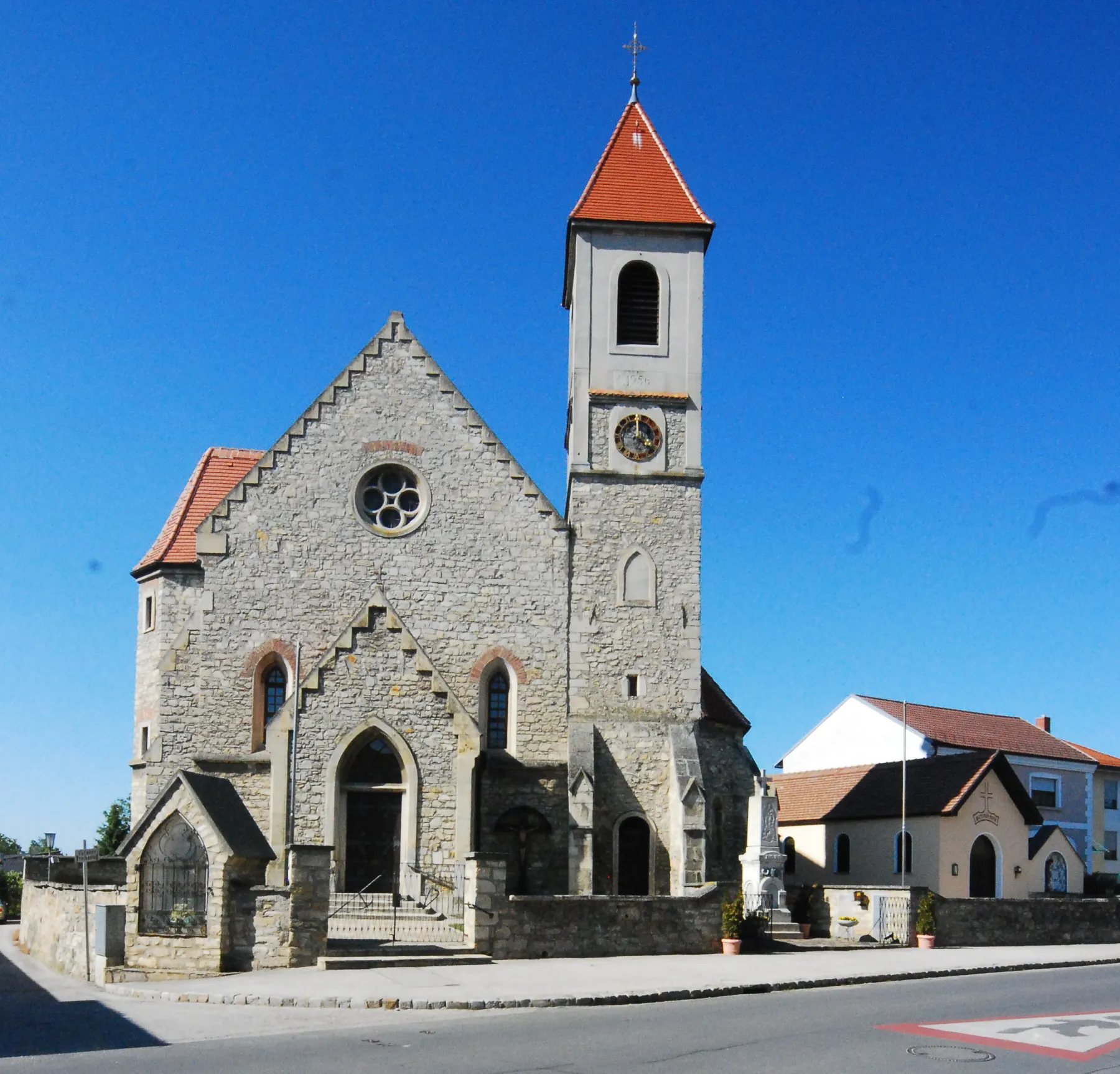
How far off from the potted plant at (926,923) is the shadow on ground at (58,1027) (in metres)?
17.8

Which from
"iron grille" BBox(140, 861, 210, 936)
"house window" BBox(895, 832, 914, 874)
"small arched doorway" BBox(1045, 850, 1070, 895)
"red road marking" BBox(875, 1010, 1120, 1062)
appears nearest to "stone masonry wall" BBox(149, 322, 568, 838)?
"iron grille" BBox(140, 861, 210, 936)

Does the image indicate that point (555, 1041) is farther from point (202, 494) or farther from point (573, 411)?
point (202, 494)

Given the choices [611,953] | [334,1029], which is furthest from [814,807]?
[334,1029]

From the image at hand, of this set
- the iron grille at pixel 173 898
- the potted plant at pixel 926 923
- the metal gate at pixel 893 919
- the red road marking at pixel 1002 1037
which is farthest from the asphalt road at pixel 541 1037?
the metal gate at pixel 893 919

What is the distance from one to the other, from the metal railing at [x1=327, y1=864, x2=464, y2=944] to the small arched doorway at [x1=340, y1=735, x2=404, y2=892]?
1.56 feet

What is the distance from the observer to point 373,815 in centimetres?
2898

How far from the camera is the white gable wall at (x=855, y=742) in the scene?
49.9 meters

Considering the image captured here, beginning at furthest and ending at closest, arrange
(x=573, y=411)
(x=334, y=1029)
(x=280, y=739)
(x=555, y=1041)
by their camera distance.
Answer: (x=573, y=411), (x=280, y=739), (x=334, y=1029), (x=555, y=1041)

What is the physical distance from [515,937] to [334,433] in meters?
14.2

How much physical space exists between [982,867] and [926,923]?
31.7ft

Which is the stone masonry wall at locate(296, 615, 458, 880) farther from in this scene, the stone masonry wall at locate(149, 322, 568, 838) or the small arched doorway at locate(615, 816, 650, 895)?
the small arched doorway at locate(615, 816, 650, 895)

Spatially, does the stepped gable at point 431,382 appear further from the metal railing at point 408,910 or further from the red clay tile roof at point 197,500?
the metal railing at point 408,910

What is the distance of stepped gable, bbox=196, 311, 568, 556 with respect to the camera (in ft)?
107

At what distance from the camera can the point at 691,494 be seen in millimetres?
33719
